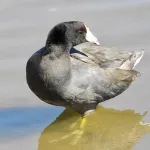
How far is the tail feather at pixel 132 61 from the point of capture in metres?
6.25

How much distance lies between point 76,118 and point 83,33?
0.97 meters

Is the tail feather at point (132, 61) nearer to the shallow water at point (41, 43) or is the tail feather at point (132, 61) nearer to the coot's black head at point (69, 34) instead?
the shallow water at point (41, 43)

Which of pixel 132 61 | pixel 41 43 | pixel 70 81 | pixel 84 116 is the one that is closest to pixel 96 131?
pixel 84 116

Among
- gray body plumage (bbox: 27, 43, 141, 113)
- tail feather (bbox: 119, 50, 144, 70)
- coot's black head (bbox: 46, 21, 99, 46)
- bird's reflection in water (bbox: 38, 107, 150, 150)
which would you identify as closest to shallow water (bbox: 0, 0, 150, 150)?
bird's reflection in water (bbox: 38, 107, 150, 150)

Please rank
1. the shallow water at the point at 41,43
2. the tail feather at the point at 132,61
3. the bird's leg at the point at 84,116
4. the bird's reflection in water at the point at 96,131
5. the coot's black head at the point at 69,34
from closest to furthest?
the coot's black head at the point at 69,34
the bird's reflection in water at the point at 96,131
the shallow water at the point at 41,43
the bird's leg at the point at 84,116
the tail feather at the point at 132,61

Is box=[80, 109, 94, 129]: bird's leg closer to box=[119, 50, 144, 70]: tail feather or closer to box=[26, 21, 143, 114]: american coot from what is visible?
box=[26, 21, 143, 114]: american coot

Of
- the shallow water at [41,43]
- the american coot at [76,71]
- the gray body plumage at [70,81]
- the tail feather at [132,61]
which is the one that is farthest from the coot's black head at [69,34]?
the shallow water at [41,43]

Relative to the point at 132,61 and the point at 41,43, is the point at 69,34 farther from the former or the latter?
the point at 41,43

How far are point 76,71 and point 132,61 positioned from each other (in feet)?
3.04

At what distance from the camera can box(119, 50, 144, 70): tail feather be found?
625 centimetres

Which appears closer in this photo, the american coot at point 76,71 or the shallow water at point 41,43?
the american coot at point 76,71

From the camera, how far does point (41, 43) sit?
7.09m

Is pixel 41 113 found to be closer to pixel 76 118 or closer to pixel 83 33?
pixel 76 118

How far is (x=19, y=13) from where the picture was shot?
7.77 m
